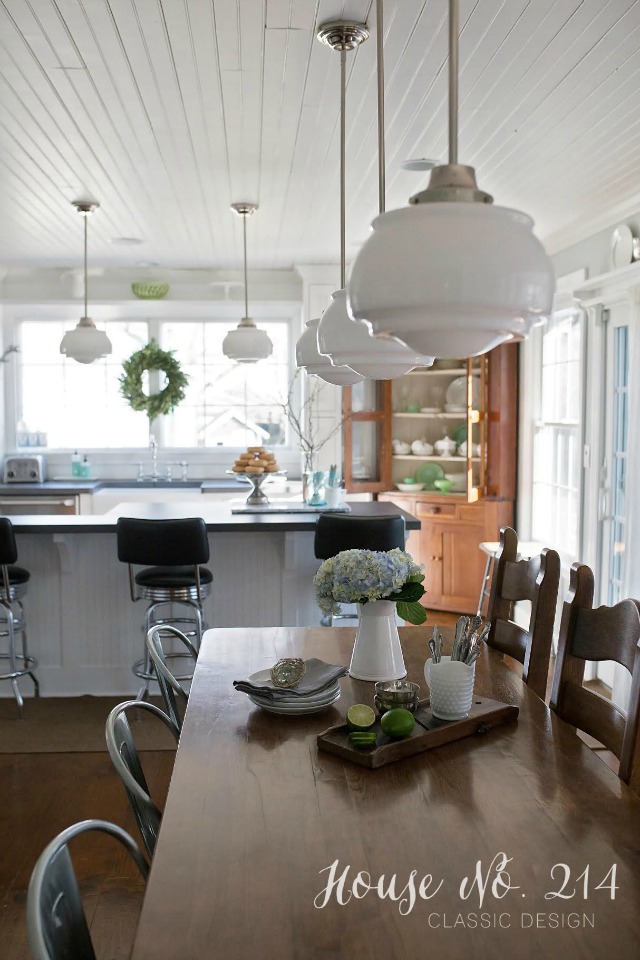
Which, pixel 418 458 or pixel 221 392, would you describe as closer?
pixel 418 458

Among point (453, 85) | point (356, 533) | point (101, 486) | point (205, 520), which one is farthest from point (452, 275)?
point (101, 486)

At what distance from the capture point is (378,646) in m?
2.40

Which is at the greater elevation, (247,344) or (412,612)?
(247,344)

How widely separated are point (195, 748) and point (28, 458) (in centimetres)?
554

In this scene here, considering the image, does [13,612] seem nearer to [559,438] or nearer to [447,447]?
[559,438]

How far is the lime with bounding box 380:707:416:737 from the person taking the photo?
1.87 meters

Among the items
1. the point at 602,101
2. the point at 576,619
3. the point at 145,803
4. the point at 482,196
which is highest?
the point at 602,101

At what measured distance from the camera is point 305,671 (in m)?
2.28

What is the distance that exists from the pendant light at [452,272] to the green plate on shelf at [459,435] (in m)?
5.89

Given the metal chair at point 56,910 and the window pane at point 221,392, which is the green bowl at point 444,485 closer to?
the window pane at point 221,392

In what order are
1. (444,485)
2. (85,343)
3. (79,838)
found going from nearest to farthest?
(79,838) → (85,343) → (444,485)

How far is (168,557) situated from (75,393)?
4013mm

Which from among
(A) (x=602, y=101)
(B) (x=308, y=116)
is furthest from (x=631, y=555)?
(B) (x=308, y=116)

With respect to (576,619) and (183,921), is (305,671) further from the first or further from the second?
(183,921)
